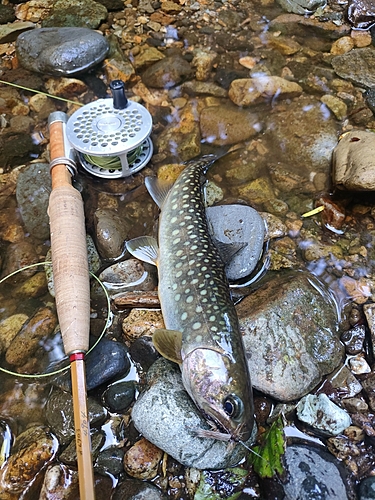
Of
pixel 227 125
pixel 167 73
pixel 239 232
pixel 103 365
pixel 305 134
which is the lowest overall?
→ pixel 103 365

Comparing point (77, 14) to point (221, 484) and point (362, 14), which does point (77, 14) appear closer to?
point (362, 14)

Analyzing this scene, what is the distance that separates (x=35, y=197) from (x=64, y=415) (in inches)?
87.0

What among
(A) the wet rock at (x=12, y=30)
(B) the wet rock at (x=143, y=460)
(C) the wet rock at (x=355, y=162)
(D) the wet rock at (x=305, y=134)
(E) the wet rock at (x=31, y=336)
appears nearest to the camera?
(B) the wet rock at (x=143, y=460)

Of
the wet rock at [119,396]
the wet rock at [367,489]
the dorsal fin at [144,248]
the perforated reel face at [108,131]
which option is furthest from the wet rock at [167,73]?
the wet rock at [367,489]

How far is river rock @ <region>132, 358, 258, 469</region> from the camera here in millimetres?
3082

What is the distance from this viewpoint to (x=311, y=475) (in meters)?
2.96

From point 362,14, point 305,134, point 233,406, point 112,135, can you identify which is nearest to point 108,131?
point 112,135

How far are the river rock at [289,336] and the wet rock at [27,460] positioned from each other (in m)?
1.59

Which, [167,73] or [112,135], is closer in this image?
[112,135]

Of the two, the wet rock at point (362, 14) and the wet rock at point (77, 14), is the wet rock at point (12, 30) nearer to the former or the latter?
the wet rock at point (77, 14)

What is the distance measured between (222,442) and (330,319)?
141 cm

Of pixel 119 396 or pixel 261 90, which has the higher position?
pixel 261 90

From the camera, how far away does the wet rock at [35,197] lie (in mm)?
4410

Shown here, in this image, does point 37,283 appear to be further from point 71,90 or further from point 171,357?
point 71,90
